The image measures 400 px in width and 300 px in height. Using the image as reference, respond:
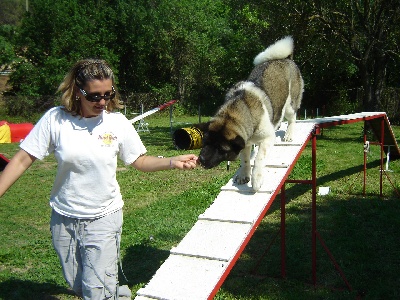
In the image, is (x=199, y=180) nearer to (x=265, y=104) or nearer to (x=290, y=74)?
(x=290, y=74)

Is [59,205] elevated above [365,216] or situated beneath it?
elevated above

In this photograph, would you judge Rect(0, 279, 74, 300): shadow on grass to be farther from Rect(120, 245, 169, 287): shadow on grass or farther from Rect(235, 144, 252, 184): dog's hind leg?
Rect(235, 144, 252, 184): dog's hind leg

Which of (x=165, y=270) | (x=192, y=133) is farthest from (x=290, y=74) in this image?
(x=192, y=133)

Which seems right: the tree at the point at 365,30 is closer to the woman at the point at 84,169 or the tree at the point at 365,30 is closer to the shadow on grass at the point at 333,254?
the shadow on grass at the point at 333,254

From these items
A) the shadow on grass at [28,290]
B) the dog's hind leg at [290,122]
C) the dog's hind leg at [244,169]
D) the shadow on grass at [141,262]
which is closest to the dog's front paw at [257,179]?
the dog's hind leg at [244,169]

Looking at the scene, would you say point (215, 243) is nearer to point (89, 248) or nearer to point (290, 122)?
point (89, 248)

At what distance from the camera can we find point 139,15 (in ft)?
114

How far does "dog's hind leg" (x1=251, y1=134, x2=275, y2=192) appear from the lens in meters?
4.53

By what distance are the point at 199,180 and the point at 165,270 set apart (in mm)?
6504

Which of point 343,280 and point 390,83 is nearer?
point 343,280

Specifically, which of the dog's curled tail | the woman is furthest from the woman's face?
the dog's curled tail

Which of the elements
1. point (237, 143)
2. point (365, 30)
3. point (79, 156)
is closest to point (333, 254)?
point (237, 143)

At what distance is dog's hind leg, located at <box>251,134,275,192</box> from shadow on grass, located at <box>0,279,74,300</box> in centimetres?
226

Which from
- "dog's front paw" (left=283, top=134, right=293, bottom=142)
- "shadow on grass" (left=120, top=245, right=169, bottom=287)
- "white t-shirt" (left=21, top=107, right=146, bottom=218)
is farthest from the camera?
"dog's front paw" (left=283, top=134, right=293, bottom=142)
